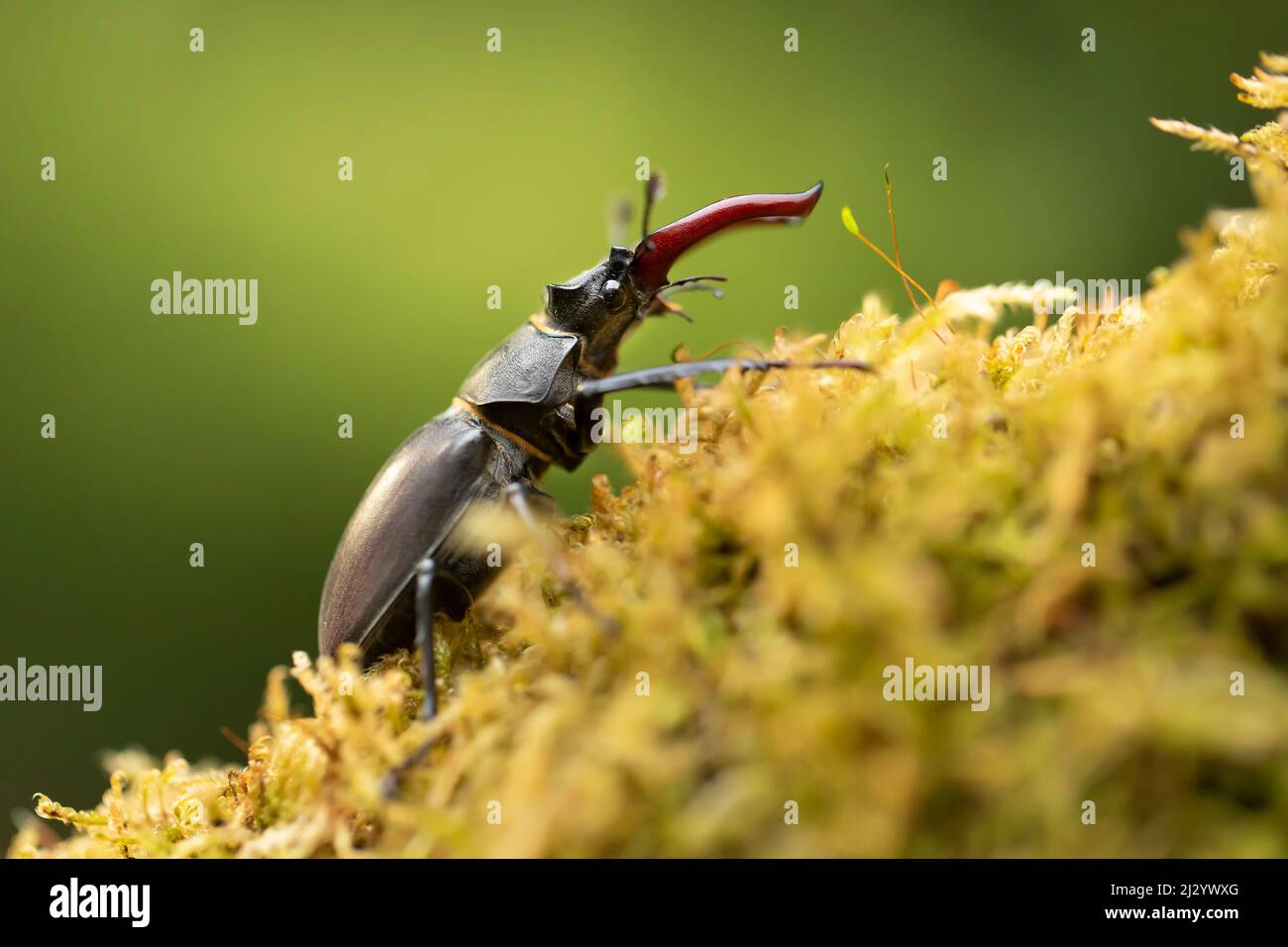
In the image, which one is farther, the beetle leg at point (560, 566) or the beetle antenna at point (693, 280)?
the beetle antenna at point (693, 280)

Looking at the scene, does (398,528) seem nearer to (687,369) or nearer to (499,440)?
(499,440)

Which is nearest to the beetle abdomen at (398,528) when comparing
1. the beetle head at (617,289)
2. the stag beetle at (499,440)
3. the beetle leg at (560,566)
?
the stag beetle at (499,440)

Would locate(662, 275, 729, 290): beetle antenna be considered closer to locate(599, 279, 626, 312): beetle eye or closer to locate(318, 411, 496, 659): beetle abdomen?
locate(599, 279, 626, 312): beetle eye

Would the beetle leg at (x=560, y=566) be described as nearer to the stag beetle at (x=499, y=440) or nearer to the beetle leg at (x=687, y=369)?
the stag beetle at (x=499, y=440)

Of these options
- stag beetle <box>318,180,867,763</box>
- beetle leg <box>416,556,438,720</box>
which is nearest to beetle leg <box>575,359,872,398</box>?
stag beetle <box>318,180,867,763</box>

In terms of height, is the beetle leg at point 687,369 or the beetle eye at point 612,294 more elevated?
the beetle eye at point 612,294

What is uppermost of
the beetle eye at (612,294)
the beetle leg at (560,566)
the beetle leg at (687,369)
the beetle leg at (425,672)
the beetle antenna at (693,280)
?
the beetle antenna at (693,280)

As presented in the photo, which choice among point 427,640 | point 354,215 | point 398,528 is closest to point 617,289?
point 398,528
